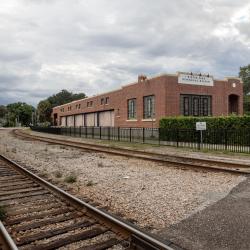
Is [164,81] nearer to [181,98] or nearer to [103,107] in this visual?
[181,98]

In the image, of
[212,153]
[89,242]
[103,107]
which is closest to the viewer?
[89,242]

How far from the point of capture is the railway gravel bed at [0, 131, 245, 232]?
7164 mm

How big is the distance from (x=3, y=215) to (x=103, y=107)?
4536cm

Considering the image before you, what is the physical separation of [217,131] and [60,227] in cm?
1778

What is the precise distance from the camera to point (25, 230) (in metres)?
5.92

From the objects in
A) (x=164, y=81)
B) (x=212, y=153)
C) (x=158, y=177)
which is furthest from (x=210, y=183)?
(x=164, y=81)

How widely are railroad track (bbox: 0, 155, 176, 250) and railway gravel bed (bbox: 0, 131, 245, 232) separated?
638 mm

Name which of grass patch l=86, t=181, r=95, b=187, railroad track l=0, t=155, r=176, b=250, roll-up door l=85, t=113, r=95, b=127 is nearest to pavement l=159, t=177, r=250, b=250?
railroad track l=0, t=155, r=176, b=250

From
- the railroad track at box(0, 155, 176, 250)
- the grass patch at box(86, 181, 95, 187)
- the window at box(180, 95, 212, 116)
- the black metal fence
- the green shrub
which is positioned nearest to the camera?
the railroad track at box(0, 155, 176, 250)

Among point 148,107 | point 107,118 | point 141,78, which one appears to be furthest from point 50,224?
point 107,118

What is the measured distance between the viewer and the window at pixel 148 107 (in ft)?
126

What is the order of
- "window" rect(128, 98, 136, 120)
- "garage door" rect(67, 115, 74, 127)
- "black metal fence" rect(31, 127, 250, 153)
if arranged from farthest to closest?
"garage door" rect(67, 115, 74, 127) → "window" rect(128, 98, 136, 120) → "black metal fence" rect(31, 127, 250, 153)

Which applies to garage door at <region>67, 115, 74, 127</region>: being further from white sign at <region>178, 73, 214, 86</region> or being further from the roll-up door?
white sign at <region>178, 73, 214, 86</region>

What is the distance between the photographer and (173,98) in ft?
120
